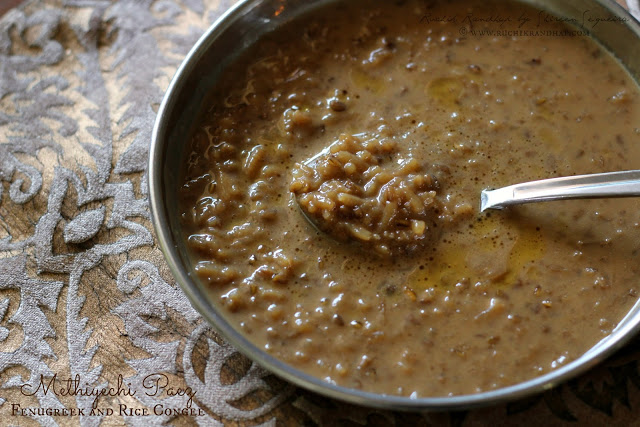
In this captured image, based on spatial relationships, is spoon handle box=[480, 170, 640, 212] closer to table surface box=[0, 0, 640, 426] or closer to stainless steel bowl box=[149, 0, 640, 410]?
stainless steel bowl box=[149, 0, 640, 410]

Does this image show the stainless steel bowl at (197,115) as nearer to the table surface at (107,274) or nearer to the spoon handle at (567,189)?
the table surface at (107,274)

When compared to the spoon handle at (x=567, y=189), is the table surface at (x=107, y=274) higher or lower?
lower

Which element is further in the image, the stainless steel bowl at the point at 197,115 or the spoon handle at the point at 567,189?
the spoon handle at the point at 567,189

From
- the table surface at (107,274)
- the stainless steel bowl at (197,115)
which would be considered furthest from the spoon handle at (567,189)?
the table surface at (107,274)

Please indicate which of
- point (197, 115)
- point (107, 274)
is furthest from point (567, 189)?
point (107, 274)

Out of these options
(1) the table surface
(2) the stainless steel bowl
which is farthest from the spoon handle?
(1) the table surface

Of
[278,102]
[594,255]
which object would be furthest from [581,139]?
[278,102]
